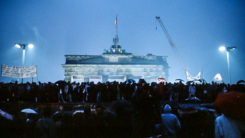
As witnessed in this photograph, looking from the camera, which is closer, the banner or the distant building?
the banner

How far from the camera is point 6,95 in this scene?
1448cm

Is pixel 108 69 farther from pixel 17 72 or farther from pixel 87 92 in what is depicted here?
pixel 87 92

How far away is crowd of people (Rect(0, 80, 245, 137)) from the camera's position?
3463 mm

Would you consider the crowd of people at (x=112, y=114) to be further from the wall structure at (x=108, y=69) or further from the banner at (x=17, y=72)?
the wall structure at (x=108, y=69)

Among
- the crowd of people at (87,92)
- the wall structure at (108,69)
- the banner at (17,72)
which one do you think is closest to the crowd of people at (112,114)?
the crowd of people at (87,92)

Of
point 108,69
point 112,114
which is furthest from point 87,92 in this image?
point 108,69

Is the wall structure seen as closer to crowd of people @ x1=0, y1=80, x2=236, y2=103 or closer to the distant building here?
the distant building

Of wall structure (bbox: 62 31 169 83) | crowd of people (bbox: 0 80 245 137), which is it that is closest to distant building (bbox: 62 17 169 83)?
wall structure (bbox: 62 31 169 83)

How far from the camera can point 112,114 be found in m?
4.45

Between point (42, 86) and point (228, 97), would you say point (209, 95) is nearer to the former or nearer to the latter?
point (228, 97)

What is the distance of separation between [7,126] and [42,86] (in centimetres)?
1007

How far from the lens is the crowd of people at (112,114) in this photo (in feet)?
11.4

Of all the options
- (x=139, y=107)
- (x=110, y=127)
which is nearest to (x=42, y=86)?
(x=110, y=127)

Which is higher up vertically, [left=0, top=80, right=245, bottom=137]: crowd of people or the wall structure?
the wall structure
